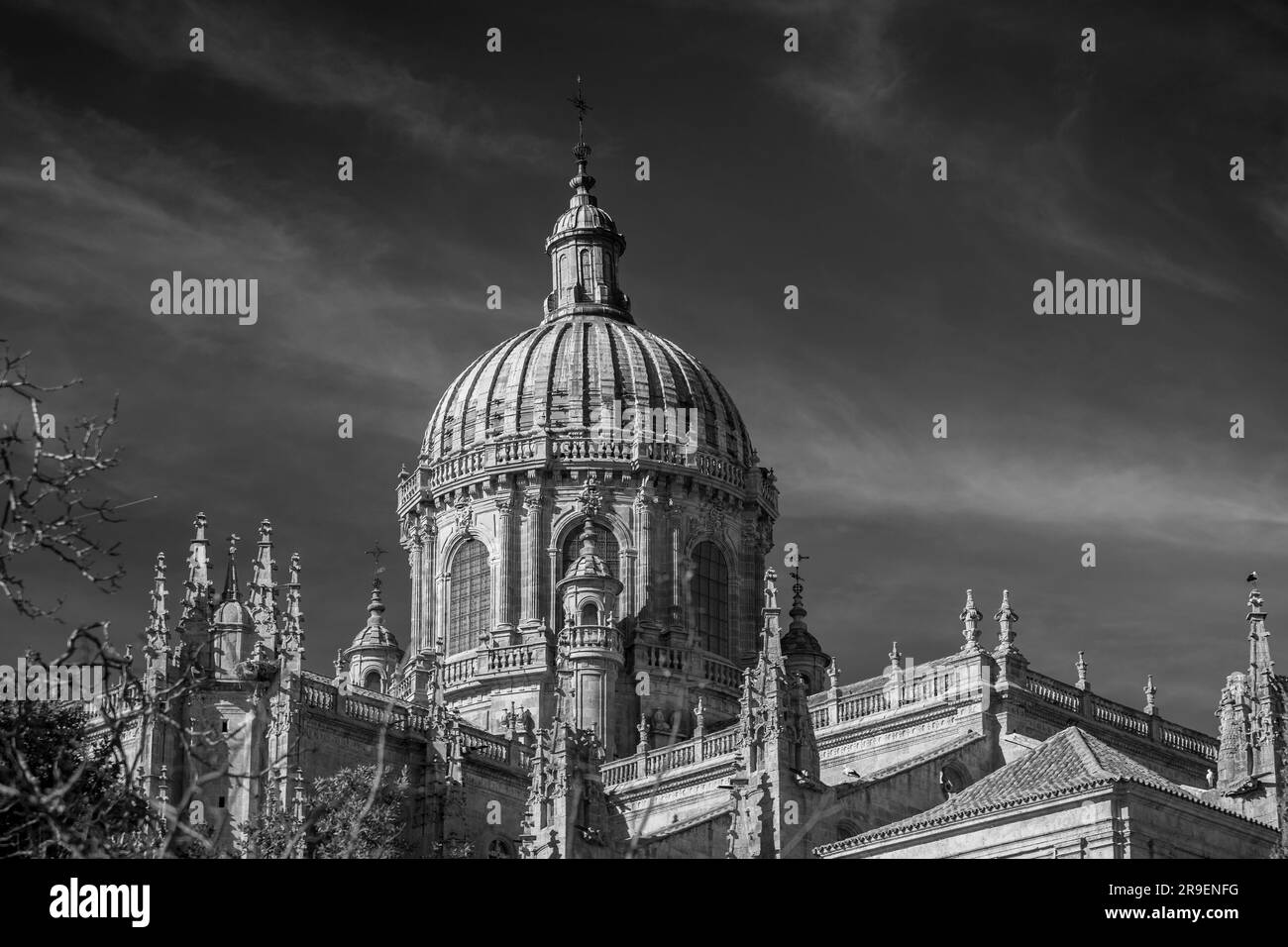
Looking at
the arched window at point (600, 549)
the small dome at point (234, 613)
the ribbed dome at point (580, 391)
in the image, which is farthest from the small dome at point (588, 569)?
the small dome at point (234, 613)

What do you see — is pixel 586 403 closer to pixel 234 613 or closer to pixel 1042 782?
pixel 234 613

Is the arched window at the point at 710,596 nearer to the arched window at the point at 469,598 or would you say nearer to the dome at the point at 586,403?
the dome at the point at 586,403

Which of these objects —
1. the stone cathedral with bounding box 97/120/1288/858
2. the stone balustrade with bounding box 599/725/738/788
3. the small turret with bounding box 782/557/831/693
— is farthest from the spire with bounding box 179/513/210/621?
the small turret with bounding box 782/557/831/693

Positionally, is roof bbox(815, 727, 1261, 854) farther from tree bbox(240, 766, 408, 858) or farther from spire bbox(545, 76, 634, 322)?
spire bbox(545, 76, 634, 322)

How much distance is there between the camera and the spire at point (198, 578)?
65188 mm

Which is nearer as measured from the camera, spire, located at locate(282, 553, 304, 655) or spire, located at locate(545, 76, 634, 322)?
spire, located at locate(282, 553, 304, 655)

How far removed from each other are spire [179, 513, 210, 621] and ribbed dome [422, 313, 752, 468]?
17.0 metres

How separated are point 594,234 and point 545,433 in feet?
34.3

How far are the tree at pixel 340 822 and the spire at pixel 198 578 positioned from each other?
6658 millimetres

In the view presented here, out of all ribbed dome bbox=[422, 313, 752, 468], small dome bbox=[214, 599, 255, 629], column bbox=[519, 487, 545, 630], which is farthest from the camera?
ribbed dome bbox=[422, 313, 752, 468]

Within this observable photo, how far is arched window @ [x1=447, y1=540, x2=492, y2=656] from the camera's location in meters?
82.5

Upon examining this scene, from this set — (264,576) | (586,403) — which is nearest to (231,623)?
(264,576)
